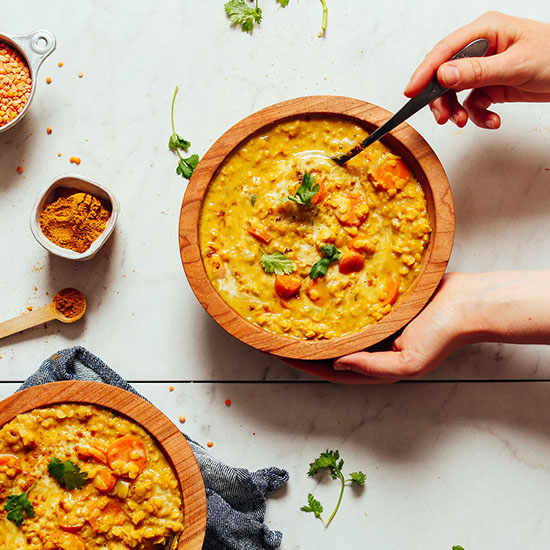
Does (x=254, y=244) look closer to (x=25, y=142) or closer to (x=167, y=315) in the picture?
(x=167, y=315)

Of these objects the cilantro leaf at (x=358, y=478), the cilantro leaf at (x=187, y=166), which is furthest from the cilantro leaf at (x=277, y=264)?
the cilantro leaf at (x=358, y=478)

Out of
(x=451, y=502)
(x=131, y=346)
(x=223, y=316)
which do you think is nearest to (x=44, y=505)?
(x=131, y=346)

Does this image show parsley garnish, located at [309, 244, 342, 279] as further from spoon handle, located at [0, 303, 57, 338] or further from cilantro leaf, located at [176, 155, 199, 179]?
spoon handle, located at [0, 303, 57, 338]

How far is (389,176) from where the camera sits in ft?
8.05

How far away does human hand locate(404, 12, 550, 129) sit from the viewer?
7.58 ft

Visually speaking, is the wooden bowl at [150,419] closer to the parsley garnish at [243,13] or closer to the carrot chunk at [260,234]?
the carrot chunk at [260,234]

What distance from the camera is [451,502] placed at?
2.83 meters

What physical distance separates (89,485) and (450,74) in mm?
2007

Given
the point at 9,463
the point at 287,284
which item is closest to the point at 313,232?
the point at 287,284

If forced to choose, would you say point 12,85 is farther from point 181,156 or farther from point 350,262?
point 350,262

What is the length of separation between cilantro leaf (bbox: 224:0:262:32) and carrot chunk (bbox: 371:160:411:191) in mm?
992

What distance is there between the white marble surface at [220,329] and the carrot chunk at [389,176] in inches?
19.9

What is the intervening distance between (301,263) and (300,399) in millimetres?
732

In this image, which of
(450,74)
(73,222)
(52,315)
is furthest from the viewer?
(52,315)
